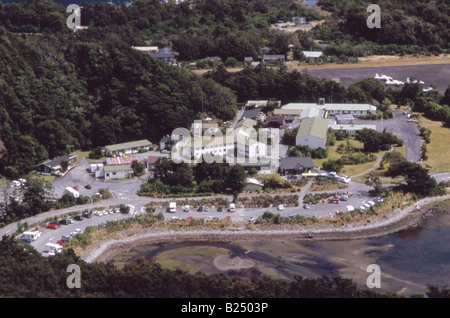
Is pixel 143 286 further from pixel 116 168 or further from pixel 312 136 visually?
pixel 312 136

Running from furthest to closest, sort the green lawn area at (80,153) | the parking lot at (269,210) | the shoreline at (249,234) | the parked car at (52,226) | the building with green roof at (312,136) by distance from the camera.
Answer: the green lawn area at (80,153) → the building with green roof at (312,136) → the parking lot at (269,210) → the parked car at (52,226) → the shoreline at (249,234)

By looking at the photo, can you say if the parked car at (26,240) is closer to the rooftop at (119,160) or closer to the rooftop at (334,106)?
the rooftop at (119,160)

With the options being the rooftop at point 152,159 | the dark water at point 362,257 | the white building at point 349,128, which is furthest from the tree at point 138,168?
the white building at point 349,128

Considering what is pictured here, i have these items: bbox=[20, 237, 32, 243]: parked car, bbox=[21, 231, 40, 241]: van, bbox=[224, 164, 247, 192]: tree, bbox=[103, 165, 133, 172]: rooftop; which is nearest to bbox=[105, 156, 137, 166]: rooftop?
bbox=[103, 165, 133, 172]: rooftop

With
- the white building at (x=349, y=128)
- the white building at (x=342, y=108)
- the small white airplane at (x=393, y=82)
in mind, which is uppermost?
the small white airplane at (x=393, y=82)

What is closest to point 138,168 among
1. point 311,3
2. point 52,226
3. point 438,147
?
point 52,226

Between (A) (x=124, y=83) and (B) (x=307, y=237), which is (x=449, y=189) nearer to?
(B) (x=307, y=237)
